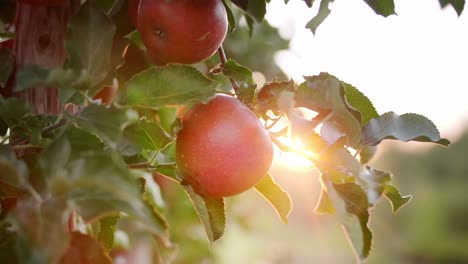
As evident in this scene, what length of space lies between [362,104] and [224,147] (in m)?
0.19

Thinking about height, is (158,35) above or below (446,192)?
above

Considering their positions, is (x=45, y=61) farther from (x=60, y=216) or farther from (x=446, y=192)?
(x=446, y=192)

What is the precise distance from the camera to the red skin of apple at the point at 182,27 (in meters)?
0.75

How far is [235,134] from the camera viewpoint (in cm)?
70

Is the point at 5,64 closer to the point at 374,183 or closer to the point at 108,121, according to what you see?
the point at 108,121

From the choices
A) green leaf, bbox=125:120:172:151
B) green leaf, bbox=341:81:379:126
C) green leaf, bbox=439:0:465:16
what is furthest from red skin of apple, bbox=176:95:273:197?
green leaf, bbox=439:0:465:16

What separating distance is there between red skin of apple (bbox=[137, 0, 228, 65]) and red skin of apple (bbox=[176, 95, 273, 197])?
0.10 meters

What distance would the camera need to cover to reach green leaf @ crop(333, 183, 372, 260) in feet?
2.08

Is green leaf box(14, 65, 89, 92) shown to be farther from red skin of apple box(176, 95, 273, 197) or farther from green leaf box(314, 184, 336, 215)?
green leaf box(314, 184, 336, 215)

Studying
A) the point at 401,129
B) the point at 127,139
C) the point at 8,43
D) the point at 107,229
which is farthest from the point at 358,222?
the point at 8,43

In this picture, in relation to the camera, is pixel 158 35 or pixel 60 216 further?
pixel 158 35

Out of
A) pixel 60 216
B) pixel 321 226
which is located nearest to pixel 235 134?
pixel 60 216

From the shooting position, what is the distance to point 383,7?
2.54ft

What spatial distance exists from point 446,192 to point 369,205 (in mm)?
18594
